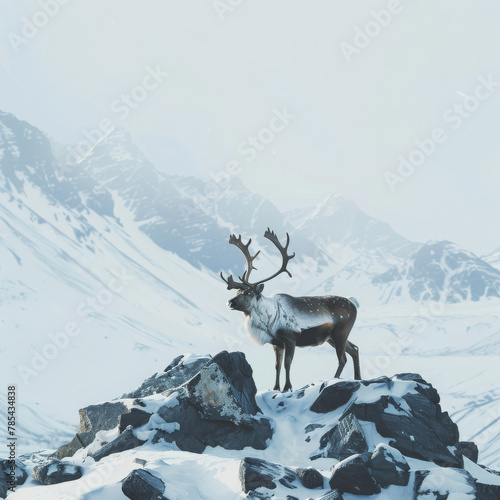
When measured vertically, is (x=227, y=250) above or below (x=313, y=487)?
below

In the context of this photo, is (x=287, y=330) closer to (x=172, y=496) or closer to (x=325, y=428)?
(x=325, y=428)

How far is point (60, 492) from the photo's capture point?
12.7 m

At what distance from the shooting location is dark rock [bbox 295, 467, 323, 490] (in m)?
12.8

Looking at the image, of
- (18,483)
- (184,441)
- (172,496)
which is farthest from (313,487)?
(18,483)

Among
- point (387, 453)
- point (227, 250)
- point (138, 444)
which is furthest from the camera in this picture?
point (227, 250)

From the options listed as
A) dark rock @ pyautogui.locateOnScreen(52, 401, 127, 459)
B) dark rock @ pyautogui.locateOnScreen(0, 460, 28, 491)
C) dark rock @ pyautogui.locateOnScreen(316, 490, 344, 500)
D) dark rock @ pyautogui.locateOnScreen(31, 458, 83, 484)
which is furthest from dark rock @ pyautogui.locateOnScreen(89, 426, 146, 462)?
dark rock @ pyautogui.locateOnScreen(316, 490, 344, 500)

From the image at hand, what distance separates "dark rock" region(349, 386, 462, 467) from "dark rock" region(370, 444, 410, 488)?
1.59 m

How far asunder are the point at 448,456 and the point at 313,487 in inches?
150

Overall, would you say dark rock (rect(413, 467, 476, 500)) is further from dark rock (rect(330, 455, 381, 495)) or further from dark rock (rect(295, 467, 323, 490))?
dark rock (rect(295, 467, 323, 490))

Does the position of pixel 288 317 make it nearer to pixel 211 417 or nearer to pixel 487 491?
pixel 211 417

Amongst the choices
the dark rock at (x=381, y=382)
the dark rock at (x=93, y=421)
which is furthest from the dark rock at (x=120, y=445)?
the dark rock at (x=381, y=382)

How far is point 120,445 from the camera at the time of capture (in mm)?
14906

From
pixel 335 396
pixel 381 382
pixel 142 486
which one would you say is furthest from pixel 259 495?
pixel 381 382

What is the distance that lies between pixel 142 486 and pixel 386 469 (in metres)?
4.41
